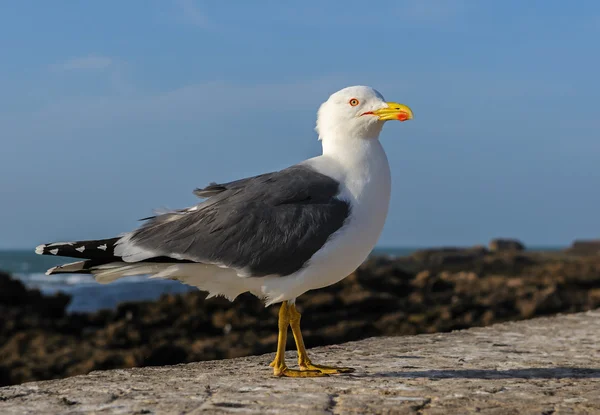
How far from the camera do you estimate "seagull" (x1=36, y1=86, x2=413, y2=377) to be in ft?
16.6

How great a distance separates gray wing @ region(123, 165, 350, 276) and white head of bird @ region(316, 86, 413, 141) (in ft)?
1.36

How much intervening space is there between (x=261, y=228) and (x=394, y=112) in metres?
1.27

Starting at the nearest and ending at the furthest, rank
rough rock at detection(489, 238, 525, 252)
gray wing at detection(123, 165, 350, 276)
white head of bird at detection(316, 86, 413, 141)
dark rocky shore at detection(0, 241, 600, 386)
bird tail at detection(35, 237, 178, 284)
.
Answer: gray wing at detection(123, 165, 350, 276), bird tail at detection(35, 237, 178, 284), white head of bird at detection(316, 86, 413, 141), dark rocky shore at detection(0, 241, 600, 386), rough rock at detection(489, 238, 525, 252)

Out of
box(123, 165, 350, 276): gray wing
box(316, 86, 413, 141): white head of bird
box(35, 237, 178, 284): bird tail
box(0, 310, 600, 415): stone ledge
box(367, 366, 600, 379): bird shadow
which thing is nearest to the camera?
box(0, 310, 600, 415): stone ledge

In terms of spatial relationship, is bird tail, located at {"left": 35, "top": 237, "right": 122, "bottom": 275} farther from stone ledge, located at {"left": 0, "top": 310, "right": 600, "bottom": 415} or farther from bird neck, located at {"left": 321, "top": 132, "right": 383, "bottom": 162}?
bird neck, located at {"left": 321, "top": 132, "right": 383, "bottom": 162}

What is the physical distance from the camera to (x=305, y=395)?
4.70 m

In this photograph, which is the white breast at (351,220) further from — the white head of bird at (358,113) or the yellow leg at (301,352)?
the yellow leg at (301,352)

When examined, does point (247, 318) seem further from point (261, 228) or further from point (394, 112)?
point (394, 112)

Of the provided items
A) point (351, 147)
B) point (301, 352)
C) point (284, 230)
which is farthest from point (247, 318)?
point (284, 230)

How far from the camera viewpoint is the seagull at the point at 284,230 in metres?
5.05

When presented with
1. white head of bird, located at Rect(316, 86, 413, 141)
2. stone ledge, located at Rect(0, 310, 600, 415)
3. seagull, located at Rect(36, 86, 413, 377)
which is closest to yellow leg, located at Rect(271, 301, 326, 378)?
seagull, located at Rect(36, 86, 413, 377)

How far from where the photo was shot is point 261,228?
5.12m

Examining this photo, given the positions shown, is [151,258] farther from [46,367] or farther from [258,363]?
[46,367]

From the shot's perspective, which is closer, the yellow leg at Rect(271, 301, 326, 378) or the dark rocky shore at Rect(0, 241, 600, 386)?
the yellow leg at Rect(271, 301, 326, 378)
